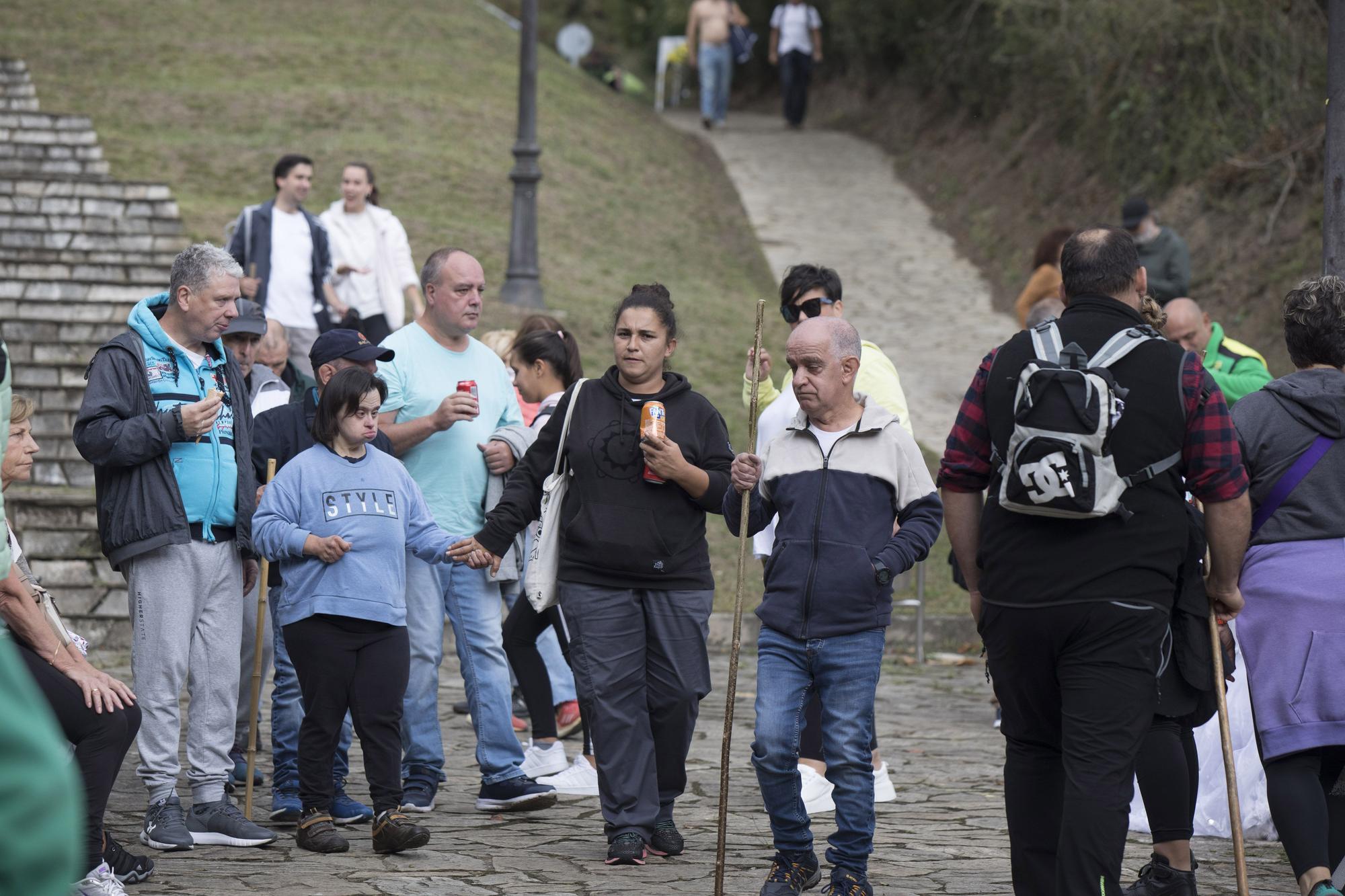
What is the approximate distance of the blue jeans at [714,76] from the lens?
85.0 feet

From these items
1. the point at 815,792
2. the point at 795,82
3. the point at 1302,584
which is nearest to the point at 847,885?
the point at 815,792

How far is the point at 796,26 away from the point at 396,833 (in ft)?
71.6

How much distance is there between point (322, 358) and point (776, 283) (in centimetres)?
1246

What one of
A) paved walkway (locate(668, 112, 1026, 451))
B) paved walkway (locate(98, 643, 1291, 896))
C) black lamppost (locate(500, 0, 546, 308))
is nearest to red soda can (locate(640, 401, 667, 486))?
paved walkway (locate(98, 643, 1291, 896))

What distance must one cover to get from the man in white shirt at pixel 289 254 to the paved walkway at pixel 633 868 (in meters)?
3.22

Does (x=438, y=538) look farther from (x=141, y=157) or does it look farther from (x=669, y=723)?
(x=141, y=157)

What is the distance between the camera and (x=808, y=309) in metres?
6.66

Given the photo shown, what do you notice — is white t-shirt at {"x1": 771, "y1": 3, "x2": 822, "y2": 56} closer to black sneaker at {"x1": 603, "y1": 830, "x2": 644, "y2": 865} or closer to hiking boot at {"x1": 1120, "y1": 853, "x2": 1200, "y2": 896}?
black sneaker at {"x1": 603, "y1": 830, "x2": 644, "y2": 865}

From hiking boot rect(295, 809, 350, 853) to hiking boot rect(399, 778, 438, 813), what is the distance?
0.63m

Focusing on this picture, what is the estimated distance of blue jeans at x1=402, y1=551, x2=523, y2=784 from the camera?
254 inches

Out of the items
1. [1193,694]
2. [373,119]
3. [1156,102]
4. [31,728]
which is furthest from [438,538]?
[373,119]

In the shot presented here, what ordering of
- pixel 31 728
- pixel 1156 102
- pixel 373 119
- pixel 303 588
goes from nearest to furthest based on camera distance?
pixel 31 728 → pixel 303 588 → pixel 1156 102 → pixel 373 119

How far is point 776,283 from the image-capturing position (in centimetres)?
1844

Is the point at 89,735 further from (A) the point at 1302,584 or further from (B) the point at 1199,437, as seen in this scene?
(A) the point at 1302,584
